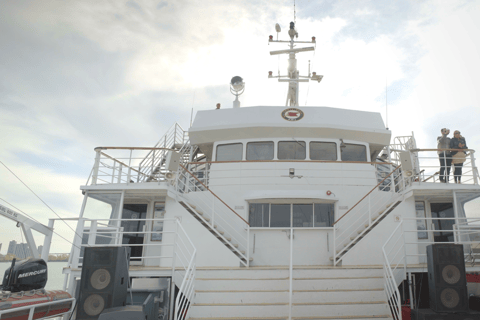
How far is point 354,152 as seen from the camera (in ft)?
36.8

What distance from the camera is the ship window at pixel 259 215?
10.2 m

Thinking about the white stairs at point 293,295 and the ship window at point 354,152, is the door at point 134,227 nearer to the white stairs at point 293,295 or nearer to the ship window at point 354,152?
the white stairs at point 293,295

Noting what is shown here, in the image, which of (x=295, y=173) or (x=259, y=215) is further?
(x=295, y=173)

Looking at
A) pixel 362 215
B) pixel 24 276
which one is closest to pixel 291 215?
pixel 362 215

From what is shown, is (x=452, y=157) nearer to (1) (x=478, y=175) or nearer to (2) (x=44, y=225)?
(1) (x=478, y=175)

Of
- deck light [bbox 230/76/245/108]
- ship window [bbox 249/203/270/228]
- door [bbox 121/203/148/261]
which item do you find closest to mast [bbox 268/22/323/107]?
deck light [bbox 230/76/245/108]

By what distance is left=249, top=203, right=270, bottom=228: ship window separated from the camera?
1017cm

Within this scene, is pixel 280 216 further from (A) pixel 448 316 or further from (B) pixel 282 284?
(A) pixel 448 316

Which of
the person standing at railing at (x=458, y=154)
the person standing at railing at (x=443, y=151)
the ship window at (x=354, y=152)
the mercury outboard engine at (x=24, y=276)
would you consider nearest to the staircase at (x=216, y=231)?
the mercury outboard engine at (x=24, y=276)

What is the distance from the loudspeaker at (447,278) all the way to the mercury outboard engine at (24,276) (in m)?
6.84

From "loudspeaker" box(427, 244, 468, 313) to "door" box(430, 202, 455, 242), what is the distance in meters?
4.17

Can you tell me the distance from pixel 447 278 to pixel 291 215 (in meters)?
4.33

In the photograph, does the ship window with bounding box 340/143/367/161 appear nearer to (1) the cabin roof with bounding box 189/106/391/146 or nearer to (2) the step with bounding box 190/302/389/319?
(1) the cabin roof with bounding box 189/106/391/146

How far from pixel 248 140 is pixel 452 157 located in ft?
18.4
